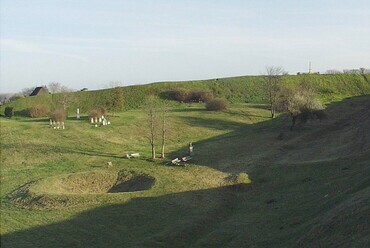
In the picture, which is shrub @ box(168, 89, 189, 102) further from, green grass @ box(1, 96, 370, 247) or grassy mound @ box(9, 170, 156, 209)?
grassy mound @ box(9, 170, 156, 209)

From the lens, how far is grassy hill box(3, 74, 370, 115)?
83125 millimetres

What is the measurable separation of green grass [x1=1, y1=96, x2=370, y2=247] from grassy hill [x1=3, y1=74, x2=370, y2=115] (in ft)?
93.7

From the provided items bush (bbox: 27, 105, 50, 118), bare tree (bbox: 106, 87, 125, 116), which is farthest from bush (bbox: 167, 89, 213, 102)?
bush (bbox: 27, 105, 50, 118)

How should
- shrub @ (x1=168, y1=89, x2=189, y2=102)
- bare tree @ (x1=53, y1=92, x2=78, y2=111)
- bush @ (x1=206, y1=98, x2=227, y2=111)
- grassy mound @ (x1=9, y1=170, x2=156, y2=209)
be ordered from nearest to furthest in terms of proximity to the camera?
grassy mound @ (x1=9, y1=170, x2=156, y2=209), bush @ (x1=206, y1=98, x2=227, y2=111), bare tree @ (x1=53, y1=92, x2=78, y2=111), shrub @ (x1=168, y1=89, x2=189, y2=102)

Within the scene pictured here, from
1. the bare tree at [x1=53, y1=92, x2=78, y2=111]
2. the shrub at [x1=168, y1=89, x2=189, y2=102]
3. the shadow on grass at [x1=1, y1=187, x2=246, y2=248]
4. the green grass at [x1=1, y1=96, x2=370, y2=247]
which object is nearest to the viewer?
the green grass at [x1=1, y1=96, x2=370, y2=247]

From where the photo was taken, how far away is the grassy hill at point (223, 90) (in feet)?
273

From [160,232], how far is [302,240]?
9.15 meters

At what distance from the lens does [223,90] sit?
90.8m

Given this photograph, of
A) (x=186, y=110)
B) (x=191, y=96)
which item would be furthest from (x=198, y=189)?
(x=191, y=96)

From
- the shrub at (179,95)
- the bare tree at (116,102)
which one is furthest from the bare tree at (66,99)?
the shrub at (179,95)

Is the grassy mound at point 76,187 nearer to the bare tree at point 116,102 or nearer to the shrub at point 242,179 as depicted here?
the shrub at point 242,179

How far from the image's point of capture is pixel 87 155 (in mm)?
43750

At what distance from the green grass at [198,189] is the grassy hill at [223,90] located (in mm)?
28573

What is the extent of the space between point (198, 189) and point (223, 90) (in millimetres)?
60506
